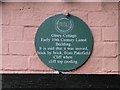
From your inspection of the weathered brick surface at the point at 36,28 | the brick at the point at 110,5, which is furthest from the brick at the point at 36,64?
the brick at the point at 110,5

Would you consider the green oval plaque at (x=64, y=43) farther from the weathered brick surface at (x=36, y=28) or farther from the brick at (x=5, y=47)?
the brick at (x=5, y=47)

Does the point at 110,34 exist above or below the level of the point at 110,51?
above

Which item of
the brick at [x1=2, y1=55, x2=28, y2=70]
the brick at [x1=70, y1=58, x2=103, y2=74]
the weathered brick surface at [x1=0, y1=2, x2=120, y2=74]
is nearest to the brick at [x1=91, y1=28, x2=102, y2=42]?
the weathered brick surface at [x1=0, y1=2, x2=120, y2=74]

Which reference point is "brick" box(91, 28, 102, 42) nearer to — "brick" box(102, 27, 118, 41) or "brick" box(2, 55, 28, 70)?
"brick" box(102, 27, 118, 41)

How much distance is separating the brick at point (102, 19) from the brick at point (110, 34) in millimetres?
46

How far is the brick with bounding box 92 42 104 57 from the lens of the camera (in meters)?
3.12

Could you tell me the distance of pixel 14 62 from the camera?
3156mm

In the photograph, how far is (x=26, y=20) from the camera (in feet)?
10.4

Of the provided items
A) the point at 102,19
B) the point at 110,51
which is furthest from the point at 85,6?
Answer: the point at 110,51

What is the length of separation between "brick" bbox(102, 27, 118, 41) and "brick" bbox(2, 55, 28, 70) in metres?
0.63

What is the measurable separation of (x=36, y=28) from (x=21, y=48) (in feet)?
0.64

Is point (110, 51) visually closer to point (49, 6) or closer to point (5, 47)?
point (49, 6)

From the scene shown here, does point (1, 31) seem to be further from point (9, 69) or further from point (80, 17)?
point (80, 17)

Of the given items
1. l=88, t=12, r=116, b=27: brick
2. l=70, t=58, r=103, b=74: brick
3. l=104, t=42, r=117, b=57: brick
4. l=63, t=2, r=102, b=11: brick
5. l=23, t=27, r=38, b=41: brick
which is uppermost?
l=63, t=2, r=102, b=11: brick
